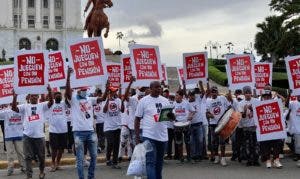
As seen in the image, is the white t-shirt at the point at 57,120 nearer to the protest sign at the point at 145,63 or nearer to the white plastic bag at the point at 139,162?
the protest sign at the point at 145,63

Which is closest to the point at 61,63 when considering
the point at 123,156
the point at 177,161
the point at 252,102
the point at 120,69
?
the point at 120,69

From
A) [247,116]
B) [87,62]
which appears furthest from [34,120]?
[247,116]

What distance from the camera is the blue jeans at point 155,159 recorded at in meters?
9.75

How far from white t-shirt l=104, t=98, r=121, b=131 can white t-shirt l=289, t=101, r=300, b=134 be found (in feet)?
13.2

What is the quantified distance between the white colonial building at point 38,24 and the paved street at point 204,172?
8689cm

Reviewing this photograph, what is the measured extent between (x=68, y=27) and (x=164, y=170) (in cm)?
9060

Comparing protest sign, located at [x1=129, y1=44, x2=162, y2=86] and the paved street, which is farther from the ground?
protest sign, located at [x1=129, y1=44, x2=162, y2=86]

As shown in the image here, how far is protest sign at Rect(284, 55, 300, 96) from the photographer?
1362 cm

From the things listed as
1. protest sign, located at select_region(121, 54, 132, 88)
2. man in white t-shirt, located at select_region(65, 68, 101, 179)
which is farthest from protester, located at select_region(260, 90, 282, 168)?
man in white t-shirt, located at select_region(65, 68, 101, 179)

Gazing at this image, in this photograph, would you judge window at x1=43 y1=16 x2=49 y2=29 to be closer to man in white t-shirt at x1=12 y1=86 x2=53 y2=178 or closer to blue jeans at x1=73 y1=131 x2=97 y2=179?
man in white t-shirt at x1=12 y1=86 x2=53 y2=178

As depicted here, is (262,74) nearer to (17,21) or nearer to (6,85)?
(6,85)

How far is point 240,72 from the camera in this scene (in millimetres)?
15070

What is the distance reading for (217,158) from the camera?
47.8ft

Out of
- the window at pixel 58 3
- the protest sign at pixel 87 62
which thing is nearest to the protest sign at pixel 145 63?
the protest sign at pixel 87 62
